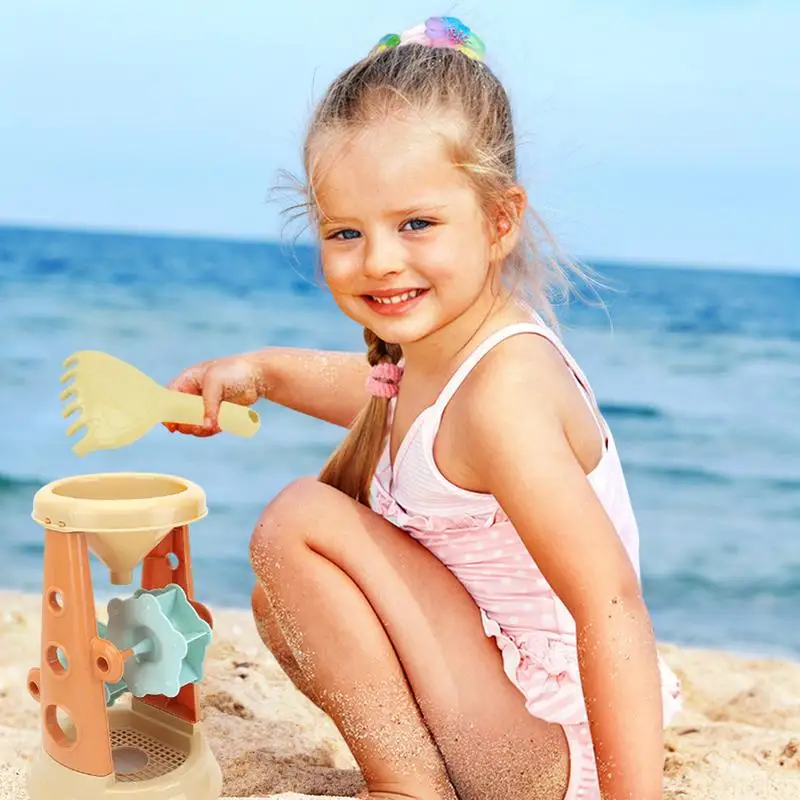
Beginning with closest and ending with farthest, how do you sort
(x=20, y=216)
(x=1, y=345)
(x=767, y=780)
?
(x=767, y=780)
(x=1, y=345)
(x=20, y=216)

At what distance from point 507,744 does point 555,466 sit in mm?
374

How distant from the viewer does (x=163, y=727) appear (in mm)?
1472

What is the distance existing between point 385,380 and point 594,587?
0.49 meters

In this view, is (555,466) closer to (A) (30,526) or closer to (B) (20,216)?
(A) (30,526)

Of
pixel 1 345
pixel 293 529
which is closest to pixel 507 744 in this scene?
pixel 293 529

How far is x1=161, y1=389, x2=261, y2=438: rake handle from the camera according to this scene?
1.50m

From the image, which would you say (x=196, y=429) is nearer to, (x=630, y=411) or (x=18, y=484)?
(x=18, y=484)

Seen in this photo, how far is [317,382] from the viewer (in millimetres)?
1816

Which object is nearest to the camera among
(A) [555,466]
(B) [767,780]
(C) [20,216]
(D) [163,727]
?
(A) [555,466]

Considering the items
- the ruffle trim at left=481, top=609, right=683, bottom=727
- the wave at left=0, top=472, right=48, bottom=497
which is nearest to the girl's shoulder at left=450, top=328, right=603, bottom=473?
the ruffle trim at left=481, top=609, right=683, bottom=727

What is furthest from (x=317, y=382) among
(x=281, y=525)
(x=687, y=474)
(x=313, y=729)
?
(x=687, y=474)

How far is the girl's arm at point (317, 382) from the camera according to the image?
180cm

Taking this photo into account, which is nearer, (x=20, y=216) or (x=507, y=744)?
(x=507, y=744)

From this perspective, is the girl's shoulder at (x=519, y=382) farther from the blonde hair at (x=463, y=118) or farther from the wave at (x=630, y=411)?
the wave at (x=630, y=411)
